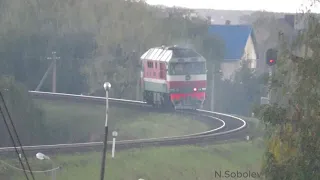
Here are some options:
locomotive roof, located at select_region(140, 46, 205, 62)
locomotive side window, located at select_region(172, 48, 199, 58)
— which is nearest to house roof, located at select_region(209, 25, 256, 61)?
locomotive roof, located at select_region(140, 46, 205, 62)

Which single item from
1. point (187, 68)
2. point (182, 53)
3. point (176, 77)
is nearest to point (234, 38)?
point (182, 53)

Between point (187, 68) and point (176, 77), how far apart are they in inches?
35.1

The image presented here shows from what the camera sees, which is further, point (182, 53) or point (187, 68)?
point (182, 53)

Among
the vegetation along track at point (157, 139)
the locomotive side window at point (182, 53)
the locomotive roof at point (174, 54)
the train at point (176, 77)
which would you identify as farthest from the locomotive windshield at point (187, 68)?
the vegetation along track at point (157, 139)

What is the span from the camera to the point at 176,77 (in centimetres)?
3653

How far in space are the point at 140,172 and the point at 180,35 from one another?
99.3 feet

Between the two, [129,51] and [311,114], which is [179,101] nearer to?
[129,51]

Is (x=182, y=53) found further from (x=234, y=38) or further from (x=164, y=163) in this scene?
(x=234, y=38)

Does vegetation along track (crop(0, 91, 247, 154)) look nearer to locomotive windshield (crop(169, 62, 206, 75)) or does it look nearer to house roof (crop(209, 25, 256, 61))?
locomotive windshield (crop(169, 62, 206, 75))

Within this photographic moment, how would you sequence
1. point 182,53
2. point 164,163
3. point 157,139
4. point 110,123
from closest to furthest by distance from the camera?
point 164,163 < point 157,139 < point 182,53 < point 110,123

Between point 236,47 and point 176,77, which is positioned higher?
point 176,77

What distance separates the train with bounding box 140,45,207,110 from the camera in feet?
120

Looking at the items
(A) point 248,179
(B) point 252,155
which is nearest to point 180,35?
(B) point 252,155

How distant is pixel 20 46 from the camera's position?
50.2m
